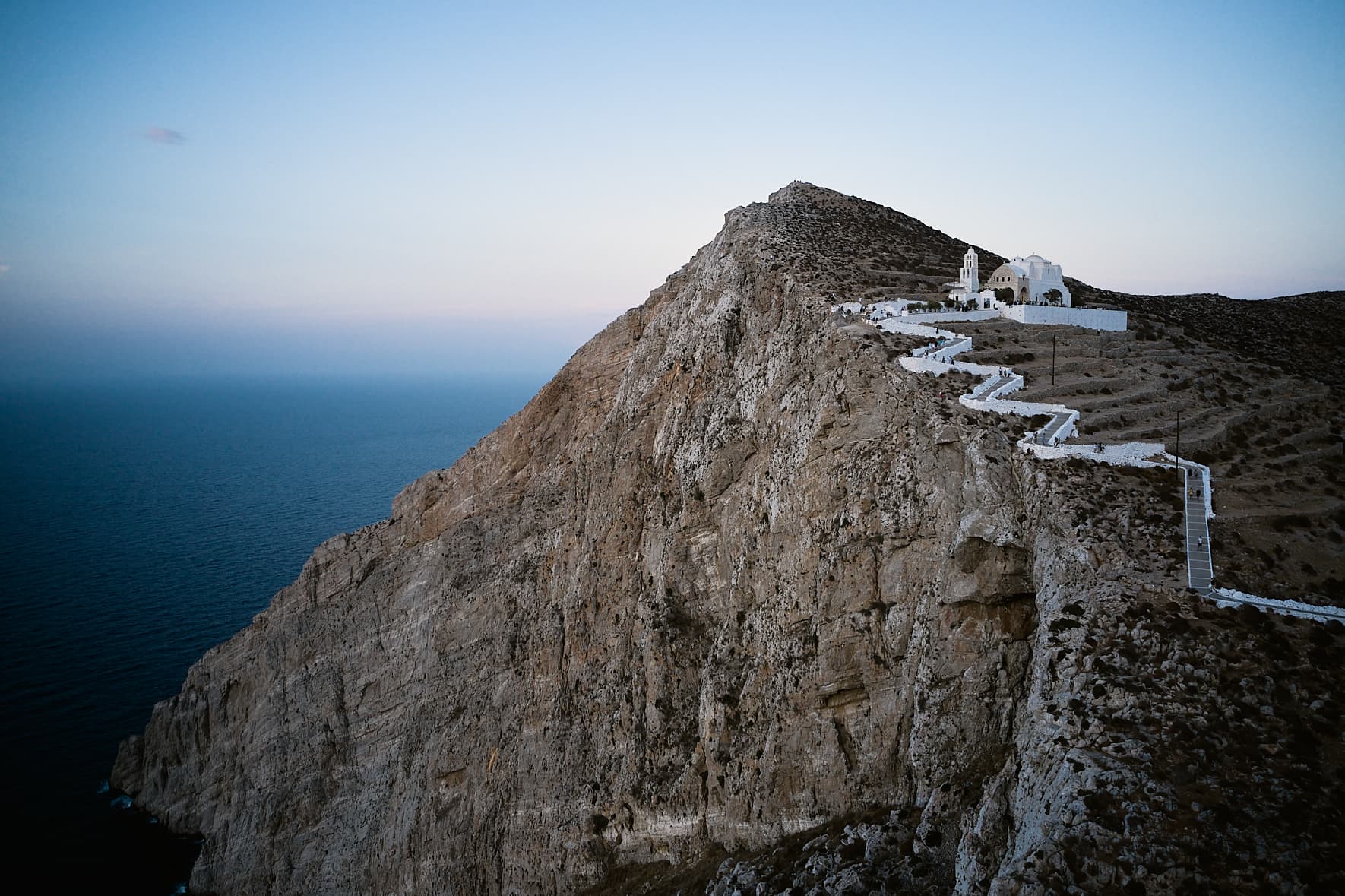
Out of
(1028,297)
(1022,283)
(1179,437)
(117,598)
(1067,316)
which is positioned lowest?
(117,598)

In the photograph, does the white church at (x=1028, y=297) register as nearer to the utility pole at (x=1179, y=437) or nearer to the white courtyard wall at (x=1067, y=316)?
the white courtyard wall at (x=1067, y=316)

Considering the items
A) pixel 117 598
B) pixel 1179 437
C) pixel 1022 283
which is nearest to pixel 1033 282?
pixel 1022 283

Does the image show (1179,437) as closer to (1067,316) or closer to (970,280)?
(1067,316)

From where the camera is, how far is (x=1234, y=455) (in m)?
25.1

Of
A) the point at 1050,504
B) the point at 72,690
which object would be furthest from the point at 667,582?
the point at 72,690

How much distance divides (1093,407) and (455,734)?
3032 centimetres

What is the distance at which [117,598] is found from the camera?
71.6 m

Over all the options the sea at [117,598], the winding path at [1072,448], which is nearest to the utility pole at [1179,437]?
the winding path at [1072,448]

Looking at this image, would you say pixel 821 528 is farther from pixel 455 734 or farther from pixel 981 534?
pixel 455 734

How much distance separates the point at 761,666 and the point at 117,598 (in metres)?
68.0

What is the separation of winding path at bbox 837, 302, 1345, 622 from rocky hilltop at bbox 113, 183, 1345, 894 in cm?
53

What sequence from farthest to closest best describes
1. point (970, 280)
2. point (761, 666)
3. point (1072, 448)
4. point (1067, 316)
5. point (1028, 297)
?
1. point (970, 280)
2. point (1028, 297)
3. point (1067, 316)
4. point (761, 666)
5. point (1072, 448)

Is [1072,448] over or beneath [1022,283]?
beneath

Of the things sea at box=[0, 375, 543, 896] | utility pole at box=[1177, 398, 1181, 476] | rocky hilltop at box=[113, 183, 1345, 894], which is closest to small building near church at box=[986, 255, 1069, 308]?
rocky hilltop at box=[113, 183, 1345, 894]
